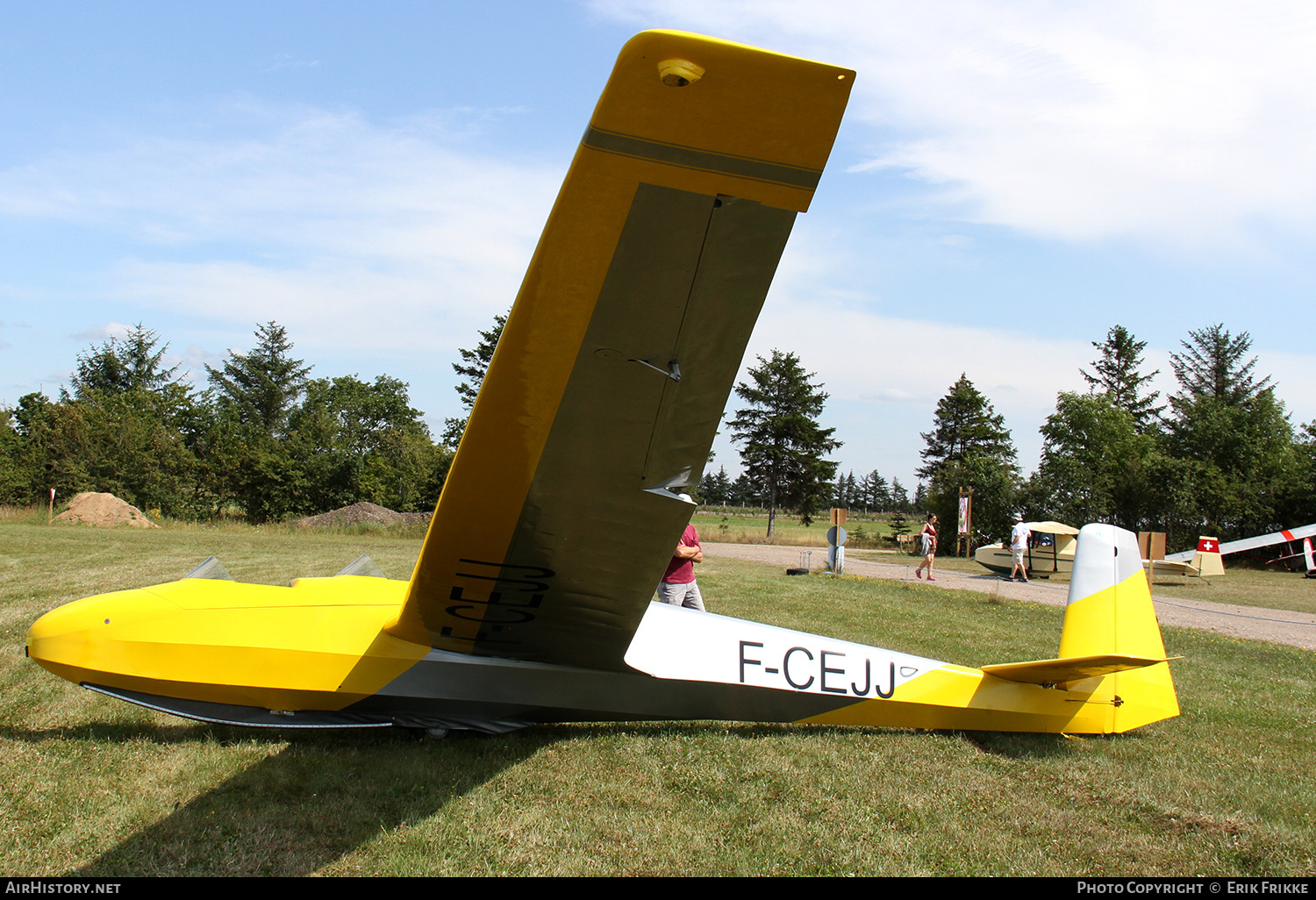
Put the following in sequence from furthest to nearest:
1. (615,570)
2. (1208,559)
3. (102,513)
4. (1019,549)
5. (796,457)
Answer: (796,457), (102,513), (1208,559), (1019,549), (615,570)

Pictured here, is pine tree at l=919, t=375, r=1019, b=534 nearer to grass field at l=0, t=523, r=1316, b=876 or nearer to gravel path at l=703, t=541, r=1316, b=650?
gravel path at l=703, t=541, r=1316, b=650

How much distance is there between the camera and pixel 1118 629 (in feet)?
15.6

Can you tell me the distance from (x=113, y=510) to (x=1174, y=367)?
196 feet

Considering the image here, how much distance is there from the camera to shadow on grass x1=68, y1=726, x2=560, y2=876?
2.93 meters

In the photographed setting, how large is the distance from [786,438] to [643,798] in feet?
154

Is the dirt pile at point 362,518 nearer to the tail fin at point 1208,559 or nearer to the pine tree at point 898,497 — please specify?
the tail fin at point 1208,559

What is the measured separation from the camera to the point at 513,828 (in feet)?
10.8

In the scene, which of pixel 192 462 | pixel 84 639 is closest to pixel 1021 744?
pixel 84 639

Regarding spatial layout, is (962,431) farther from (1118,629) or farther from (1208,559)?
(1118,629)

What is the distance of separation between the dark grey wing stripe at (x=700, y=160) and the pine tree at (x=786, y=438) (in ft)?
154

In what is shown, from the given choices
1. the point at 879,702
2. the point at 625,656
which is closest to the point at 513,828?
the point at 625,656

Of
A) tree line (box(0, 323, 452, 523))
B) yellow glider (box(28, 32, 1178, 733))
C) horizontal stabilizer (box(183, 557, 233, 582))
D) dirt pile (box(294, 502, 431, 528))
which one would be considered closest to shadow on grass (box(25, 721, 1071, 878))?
yellow glider (box(28, 32, 1178, 733))

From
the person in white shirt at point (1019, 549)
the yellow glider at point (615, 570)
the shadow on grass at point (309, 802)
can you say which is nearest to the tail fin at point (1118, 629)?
the yellow glider at point (615, 570)

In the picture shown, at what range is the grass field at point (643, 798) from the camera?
10.1 feet
